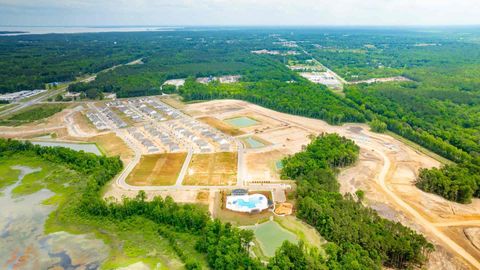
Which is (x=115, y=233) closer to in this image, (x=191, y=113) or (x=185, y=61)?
(x=191, y=113)

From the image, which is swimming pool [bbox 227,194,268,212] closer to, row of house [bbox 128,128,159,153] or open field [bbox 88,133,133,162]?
row of house [bbox 128,128,159,153]

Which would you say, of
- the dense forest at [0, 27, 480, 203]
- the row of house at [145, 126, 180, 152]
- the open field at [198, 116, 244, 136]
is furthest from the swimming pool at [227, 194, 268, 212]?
the open field at [198, 116, 244, 136]

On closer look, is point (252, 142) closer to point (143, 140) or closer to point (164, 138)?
point (164, 138)

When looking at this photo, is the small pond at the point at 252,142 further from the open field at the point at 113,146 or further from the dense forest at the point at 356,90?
the open field at the point at 113,146

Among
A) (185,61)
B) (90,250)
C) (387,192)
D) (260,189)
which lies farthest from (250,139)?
(185,61)

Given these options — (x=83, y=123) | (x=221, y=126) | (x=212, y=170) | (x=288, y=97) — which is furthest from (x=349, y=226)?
(x=83, y=123)

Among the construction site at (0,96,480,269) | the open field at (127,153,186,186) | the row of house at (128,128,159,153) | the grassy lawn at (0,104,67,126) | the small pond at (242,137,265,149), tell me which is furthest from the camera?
the grassy lawn at (0,104,67,126)

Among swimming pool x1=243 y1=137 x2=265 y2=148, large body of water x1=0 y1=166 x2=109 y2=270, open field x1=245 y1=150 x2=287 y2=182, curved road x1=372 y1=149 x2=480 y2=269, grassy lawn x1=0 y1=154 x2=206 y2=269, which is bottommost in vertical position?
large body of water x1=0 y1=166 x2=109 y2=270
